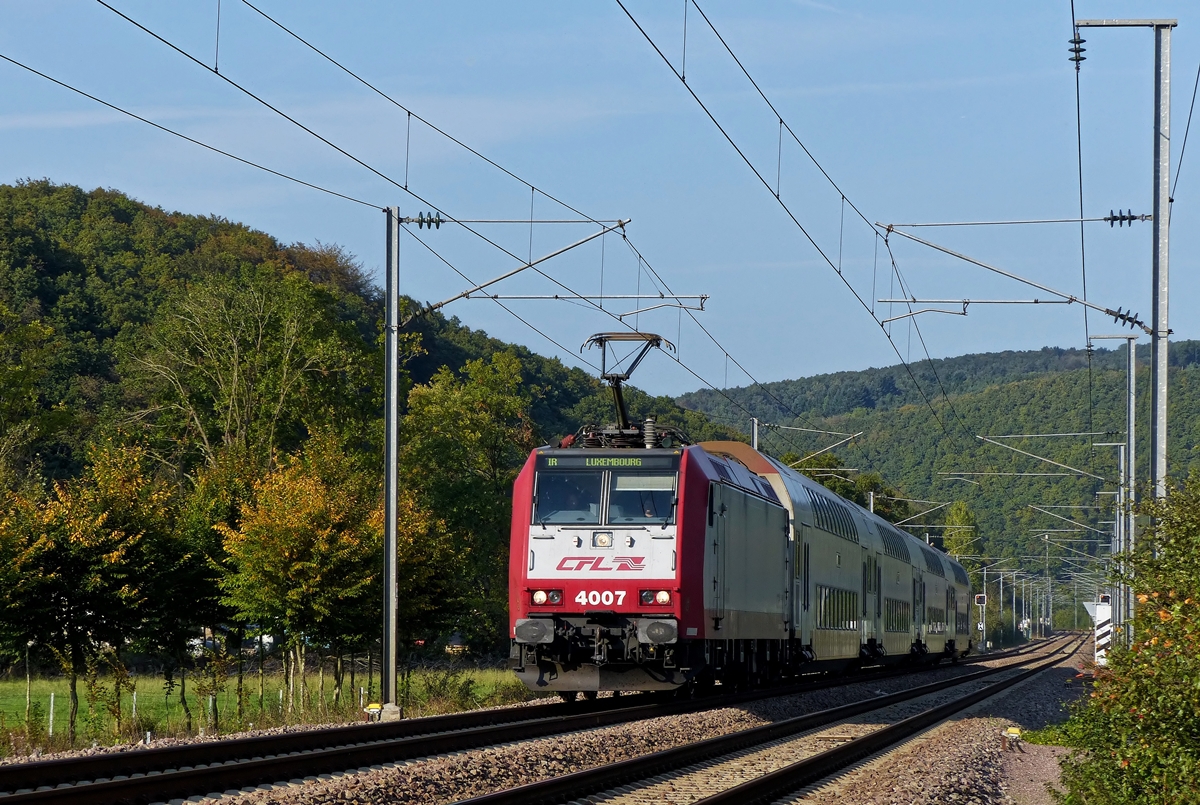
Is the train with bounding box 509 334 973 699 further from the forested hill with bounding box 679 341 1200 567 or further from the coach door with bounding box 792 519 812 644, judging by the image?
the forested hill with bounding box 679 341 1200 567

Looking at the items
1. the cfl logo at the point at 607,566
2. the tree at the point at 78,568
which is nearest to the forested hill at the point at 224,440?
the tree at the point at 78,568

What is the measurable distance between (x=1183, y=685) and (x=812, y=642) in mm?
19872

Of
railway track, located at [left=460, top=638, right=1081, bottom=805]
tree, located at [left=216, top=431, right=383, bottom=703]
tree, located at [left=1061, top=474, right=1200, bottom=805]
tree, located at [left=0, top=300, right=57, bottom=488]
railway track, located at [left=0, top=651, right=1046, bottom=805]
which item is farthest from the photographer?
tree, located at [left=0, top=300, right=57, bottom=488]

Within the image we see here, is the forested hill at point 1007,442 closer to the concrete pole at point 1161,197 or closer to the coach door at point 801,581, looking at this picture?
the coach door at point 801,581

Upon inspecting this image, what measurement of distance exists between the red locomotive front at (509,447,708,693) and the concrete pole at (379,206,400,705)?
9.39 feet

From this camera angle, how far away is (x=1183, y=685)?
414 inches

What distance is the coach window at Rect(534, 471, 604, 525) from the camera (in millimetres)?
20203

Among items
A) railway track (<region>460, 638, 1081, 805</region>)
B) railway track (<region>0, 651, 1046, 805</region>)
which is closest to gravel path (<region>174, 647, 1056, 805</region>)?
railway track (<region>0, 651, 1046, 805</region>)

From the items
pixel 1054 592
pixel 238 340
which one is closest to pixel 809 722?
pixel 238 340

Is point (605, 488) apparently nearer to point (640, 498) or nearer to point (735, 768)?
point (640, 498)

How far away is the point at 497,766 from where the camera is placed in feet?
45.6

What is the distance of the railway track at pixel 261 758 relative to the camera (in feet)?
36.9

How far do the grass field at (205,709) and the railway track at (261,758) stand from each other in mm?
3413

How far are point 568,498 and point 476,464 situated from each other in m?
44.6
